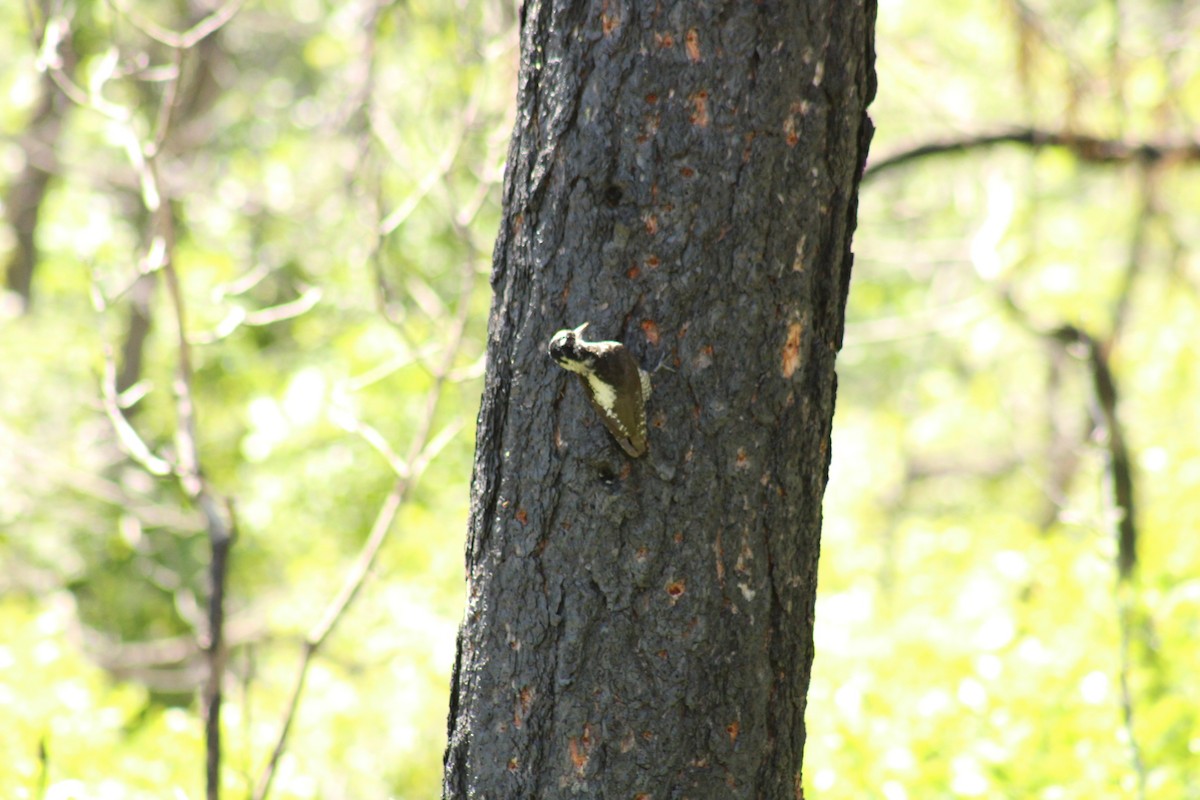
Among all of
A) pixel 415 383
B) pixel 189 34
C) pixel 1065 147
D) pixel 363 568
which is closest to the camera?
pixel 363 568

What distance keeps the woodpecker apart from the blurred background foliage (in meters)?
1.18

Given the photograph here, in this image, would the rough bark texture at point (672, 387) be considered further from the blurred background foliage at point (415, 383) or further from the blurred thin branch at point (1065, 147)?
the blurred thin branch at point (1065, 147)

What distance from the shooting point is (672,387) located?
1229mm

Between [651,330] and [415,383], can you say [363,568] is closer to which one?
[651,330]

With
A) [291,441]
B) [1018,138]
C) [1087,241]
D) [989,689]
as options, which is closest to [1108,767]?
[989,689]

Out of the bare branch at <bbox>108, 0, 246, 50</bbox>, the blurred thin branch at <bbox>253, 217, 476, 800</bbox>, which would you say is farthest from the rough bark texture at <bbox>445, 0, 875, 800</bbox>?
the bare branch at <bbox>108, 0, 246, 50</bbox>

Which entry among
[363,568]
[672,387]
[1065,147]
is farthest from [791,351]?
[1065,147]

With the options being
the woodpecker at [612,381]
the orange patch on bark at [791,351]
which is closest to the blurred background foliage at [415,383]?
the woodpecker at [612,381]

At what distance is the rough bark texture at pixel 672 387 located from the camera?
1228 millimetres

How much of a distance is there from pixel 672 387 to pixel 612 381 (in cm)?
9

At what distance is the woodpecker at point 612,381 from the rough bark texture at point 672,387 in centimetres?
3

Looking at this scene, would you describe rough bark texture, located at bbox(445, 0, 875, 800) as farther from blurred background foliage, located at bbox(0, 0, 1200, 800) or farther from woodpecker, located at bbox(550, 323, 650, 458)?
blurred background foliage, located at bbox(0, 0, 1200, 800)

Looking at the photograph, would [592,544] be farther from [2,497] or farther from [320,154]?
[2,497]

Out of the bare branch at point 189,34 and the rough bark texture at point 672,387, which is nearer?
the rough bark texture at point 672,387
